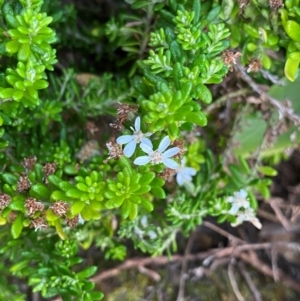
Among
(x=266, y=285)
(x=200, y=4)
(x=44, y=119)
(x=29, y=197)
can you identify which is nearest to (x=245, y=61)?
(x=200, y=4)

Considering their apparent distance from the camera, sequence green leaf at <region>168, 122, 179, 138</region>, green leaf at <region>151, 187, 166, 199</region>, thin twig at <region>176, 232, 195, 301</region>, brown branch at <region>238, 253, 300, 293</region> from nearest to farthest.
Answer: green leaf at <region>168, 122, 179, 138</region>
green leaf at <region>151, 187, 166, 199</region>
thin twig at <region>176, 232, 195, 301</region>
brown branch at <region>238, 253, 300, 293</region>

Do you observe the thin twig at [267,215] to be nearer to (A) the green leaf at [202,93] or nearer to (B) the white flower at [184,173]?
(B) the white flower at [184,173]

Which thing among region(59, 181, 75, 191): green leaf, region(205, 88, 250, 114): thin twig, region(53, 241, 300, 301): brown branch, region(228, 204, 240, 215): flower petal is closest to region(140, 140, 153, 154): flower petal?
region(59, 181, 75, 191): green leaf

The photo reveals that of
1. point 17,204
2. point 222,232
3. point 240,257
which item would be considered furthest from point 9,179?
point 240,257

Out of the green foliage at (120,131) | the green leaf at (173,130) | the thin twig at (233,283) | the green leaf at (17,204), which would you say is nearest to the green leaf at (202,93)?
the green foliage at (120,131)

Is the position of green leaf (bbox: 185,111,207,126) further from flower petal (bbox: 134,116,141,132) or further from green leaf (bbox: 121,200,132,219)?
green leaf (bbox: 121,200,132,219)

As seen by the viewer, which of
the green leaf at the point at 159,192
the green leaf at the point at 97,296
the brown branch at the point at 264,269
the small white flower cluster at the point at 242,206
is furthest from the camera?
the brown branch at the point at 264,269
